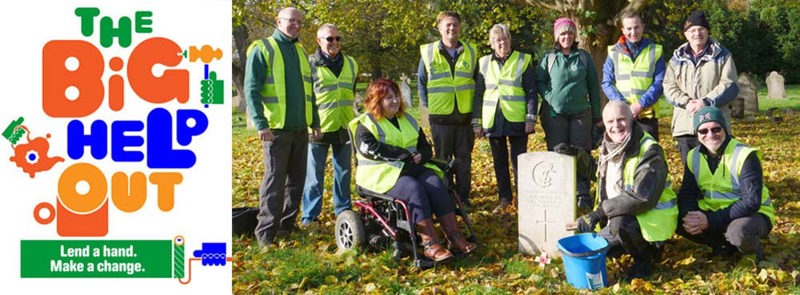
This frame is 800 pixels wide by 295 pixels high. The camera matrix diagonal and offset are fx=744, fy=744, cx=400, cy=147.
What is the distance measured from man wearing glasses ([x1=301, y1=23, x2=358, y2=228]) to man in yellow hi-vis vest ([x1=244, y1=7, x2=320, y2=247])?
1.80ft

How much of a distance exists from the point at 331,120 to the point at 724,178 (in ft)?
10.8

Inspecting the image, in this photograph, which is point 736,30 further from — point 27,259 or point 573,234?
point 27,259

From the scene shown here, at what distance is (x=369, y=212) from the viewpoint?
5863 millimetres

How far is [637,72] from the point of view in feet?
21.8

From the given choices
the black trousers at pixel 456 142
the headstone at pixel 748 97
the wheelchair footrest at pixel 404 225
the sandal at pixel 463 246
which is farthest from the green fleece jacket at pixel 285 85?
the headstone at pixel 748 97

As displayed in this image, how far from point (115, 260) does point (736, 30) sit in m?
32.4

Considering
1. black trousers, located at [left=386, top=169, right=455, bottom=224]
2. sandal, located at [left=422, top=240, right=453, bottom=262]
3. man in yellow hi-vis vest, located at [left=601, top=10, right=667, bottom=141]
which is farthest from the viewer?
man in yellow hi-vis vest, located at [left=601, top=10, right=667, bottom=141]

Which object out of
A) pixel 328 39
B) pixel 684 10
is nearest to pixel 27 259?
pixel 328 39

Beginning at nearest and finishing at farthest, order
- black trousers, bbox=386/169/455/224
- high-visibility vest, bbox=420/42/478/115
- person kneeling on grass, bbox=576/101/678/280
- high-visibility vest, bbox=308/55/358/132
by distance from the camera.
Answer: person kneeling on grass, bbox=576/101/678/280, black trousers, bbox=386/169/455/224, high-visibility vest, bbox=308/55/358/132, high-visibility vest, bbox=420/42/478/115

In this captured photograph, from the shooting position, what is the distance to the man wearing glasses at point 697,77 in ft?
19.7

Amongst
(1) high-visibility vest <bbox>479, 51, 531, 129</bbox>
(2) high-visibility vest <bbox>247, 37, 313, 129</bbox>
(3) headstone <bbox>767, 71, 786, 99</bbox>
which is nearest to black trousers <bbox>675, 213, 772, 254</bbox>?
(1) high-visibility vest <bbox>479, 51, 531, 129</bbox>

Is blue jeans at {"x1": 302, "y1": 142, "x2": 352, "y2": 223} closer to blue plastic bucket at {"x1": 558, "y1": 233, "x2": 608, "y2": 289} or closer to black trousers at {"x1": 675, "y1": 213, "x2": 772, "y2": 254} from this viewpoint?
blue plastic bucket at {"x1": 558, "y1": 233, "x2": 608, "y2": 289}

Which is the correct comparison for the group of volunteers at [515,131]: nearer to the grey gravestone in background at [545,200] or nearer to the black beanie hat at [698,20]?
the black beanie hat at [698,20]

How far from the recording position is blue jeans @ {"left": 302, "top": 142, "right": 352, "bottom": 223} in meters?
6.79
